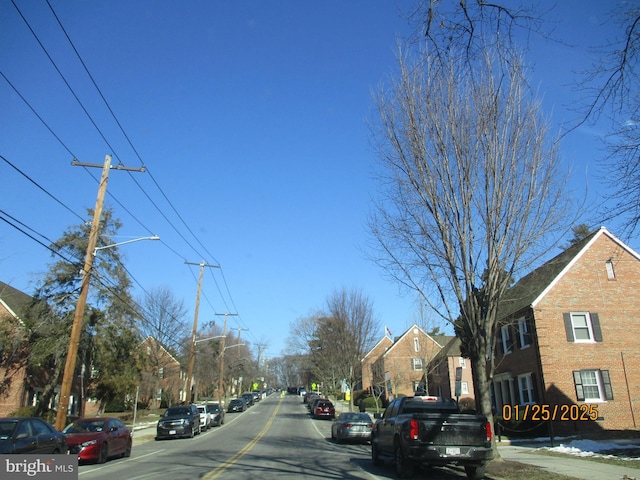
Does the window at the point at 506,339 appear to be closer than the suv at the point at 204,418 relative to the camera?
Yes

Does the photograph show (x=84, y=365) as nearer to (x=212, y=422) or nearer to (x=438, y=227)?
(x=212, y=422)

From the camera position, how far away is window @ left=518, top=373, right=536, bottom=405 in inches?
996

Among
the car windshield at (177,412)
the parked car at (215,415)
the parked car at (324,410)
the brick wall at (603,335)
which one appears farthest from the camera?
the parked car at (324,410)

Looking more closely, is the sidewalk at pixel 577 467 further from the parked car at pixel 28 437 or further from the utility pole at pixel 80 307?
the utility pole at pixel 80 307

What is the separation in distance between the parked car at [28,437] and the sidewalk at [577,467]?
38.1ft

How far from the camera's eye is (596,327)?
2480cm

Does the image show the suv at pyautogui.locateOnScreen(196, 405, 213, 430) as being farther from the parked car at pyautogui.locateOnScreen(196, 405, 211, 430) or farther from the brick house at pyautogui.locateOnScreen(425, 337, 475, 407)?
the brick house at pyautogui.locateOnScreen(425, 337, 475, 407)

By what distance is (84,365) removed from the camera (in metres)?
36.9

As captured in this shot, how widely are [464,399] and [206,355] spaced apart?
141ft

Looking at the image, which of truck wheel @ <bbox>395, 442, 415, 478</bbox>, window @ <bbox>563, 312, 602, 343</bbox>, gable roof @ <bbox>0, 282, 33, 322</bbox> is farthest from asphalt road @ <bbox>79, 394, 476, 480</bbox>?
gable roof @ <bbox>0, 282, 33, 322</bbox>

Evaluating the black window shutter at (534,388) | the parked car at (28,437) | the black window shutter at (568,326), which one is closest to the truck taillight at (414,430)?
the parked car at (28,437)

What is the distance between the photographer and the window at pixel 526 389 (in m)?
25.3

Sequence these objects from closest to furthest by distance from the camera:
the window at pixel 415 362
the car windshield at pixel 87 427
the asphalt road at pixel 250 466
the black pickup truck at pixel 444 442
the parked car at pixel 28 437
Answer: the parked car at pixel 28 437, the black pickup truck at pixel 444 442, the asphalt road at pixel 250 466, the car windshield at pixel 87 427, the window at pixel 415 362

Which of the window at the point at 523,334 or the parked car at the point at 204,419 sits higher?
the window at the point at 523,334
